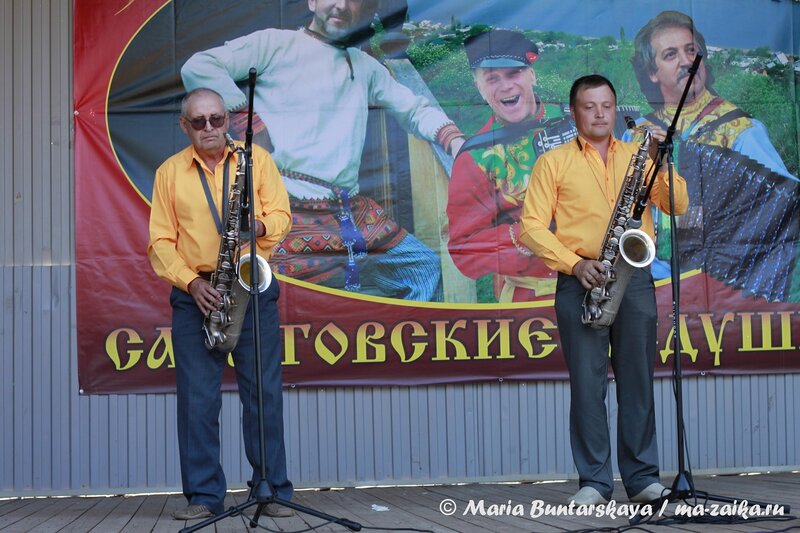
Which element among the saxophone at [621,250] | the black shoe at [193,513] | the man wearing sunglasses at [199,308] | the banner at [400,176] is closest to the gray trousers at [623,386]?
the saxophone at [621,250]

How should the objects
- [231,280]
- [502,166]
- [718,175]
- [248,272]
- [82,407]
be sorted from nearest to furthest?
[248,272] < [231,280] < [82,407] < [502,166] < [718,175]

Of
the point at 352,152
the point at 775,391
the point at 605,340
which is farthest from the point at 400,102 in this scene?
the point at 775,391

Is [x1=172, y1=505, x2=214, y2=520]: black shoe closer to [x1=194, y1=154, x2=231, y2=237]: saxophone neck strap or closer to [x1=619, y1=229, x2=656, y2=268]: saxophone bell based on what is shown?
[x1=194, y1=154, x2=231, y2=237]: saxophone neck strap

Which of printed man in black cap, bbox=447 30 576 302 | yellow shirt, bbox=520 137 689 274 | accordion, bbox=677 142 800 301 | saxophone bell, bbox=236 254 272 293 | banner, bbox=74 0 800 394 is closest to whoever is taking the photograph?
saxophone bell, bbox=236 254 272 293

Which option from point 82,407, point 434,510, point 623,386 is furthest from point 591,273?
point 82,407

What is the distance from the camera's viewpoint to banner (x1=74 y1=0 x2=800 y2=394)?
5.26 metres

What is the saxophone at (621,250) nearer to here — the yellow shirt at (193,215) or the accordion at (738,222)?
the yellow shirt at (193,215)

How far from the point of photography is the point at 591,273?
Result: 3.98 m

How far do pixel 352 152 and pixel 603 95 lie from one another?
1569 millimetres

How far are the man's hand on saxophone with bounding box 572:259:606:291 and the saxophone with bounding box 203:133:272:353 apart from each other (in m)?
1.13

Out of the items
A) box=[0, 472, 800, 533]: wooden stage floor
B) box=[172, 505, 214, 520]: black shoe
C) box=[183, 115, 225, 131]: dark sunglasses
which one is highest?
box=[183, 115, 225, 131]: dark sunglasses

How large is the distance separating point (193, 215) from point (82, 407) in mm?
1702

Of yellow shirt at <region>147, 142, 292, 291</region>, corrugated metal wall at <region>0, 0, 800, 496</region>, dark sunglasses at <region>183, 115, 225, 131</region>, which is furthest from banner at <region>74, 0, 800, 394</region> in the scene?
dark sunglasses at <region>183, 115, 225, 131</region>

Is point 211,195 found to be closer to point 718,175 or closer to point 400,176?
point 400,176
